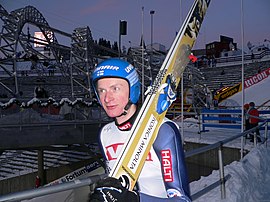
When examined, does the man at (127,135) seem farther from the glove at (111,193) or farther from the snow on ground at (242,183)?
the snow on ground at (242,183)

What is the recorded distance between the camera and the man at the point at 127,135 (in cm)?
201

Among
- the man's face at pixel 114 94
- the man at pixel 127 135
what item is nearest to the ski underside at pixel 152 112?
the man at pixel 127 135

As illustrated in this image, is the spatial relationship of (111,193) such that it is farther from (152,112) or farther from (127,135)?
(152,112)

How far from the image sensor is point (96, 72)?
2195 mm

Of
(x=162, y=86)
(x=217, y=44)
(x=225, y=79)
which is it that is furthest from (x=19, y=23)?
(x=217, y=44)

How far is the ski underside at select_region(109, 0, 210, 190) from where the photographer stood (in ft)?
6.79

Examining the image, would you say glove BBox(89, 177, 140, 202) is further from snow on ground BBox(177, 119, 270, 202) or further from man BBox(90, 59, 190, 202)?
snow on ground BBox(177, 119, 270, 202)

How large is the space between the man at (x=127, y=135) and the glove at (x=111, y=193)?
0.64ft

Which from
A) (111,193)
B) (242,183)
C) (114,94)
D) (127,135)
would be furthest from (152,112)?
(242,183)

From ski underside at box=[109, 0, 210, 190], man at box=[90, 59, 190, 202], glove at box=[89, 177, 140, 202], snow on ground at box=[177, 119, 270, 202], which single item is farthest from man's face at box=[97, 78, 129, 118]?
snow on ground at box=[177, 119, 270, 202]

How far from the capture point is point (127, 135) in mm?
2295

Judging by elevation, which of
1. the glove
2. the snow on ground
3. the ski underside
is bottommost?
the snow on ground

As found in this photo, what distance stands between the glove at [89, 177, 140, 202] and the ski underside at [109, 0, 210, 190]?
0.72 ft

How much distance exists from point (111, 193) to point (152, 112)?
0.79 metres
